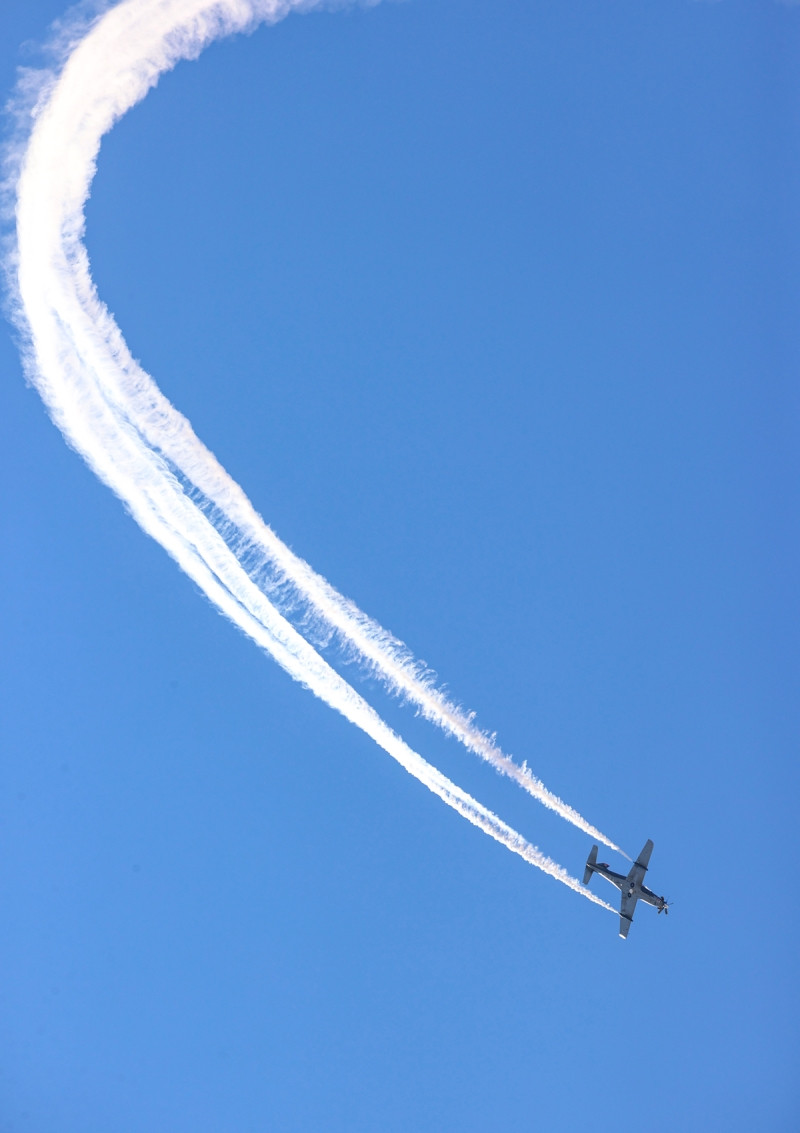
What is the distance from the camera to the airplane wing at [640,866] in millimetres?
22812

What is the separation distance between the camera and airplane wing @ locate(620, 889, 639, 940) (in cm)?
2278

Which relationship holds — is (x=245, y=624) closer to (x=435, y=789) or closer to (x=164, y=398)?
(x=164, y=398)

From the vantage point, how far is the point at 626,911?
2295 centimetres

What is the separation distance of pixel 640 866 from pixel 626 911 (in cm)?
143

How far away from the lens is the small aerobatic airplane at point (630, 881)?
2272cm

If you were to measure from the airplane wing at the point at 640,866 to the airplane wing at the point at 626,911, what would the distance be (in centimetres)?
53

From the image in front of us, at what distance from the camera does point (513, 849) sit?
20.1 m

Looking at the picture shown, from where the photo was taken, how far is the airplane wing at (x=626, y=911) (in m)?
22.8

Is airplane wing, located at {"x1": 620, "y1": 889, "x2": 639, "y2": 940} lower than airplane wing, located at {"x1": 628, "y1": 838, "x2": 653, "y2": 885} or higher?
lower

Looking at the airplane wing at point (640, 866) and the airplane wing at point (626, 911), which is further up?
the airplane wing at point (640, 866)

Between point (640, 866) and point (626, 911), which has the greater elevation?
point (640, 866)

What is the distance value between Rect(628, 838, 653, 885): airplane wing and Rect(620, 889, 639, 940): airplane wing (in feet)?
1.73

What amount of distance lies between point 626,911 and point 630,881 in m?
1.01

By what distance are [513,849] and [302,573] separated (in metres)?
9.76
